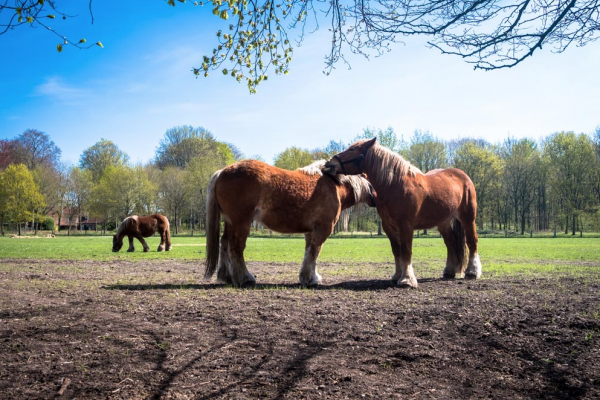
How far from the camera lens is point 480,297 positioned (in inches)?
265

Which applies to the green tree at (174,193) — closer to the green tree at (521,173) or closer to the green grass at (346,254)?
the green grass at (346,254)

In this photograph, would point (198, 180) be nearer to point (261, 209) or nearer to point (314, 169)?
point (314, 169)

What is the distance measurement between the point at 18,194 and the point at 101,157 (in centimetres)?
1703

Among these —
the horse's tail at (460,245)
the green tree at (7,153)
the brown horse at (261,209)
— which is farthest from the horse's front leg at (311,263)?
the green tree at (7,153)

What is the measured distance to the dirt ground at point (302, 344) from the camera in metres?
3.66

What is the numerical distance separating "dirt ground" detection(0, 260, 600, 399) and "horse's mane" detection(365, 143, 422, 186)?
2363mm

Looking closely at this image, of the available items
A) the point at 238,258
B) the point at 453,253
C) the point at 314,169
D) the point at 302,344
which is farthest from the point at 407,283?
the point at 302,344

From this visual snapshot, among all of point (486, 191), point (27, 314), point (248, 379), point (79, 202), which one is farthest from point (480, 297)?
point (79, 202)

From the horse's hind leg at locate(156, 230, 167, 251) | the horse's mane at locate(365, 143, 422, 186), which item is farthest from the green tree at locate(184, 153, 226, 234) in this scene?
the horse's mane at locate(365, 143, 422, 186)

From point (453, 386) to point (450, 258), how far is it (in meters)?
6.53

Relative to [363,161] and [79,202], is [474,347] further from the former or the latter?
[79,202]

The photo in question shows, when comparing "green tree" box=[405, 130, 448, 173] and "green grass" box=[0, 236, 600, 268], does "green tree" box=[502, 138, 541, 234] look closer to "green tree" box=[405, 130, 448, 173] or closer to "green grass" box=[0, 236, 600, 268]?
"green tree" box=[405, 130, 448, 173]

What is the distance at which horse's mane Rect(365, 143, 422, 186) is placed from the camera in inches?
333

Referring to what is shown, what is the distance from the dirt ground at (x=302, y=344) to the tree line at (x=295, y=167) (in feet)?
123
